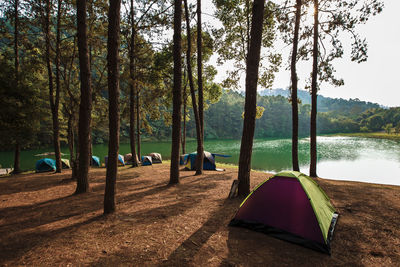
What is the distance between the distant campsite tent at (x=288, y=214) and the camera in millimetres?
3631

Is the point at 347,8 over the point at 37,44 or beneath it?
over

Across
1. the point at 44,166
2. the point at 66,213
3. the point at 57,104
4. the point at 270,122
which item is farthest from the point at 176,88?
the point at 270,122

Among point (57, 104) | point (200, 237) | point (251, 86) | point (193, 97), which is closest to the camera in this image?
point (200, 237)

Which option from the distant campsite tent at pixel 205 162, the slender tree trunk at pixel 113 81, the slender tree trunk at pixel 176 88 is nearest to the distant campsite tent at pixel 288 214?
the slender tree trunk at pixel 113 81

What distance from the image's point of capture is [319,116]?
364ft

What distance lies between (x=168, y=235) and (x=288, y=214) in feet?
8.46

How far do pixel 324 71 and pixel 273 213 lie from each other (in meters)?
10.3

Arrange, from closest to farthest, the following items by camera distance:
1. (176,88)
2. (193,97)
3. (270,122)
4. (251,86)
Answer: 1. (251,86)
2. (176,88)
3. (193,97)
4. (270,122)

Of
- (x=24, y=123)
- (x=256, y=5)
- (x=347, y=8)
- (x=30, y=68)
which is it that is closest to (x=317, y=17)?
(x=347, y=8)

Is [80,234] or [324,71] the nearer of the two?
[80,234]

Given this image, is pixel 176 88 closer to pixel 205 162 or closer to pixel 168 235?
pixel 168 235

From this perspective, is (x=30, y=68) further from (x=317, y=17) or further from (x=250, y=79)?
(x=317, y=17)

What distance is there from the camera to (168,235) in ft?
12.9

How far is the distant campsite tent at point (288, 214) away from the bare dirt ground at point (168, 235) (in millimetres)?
168
